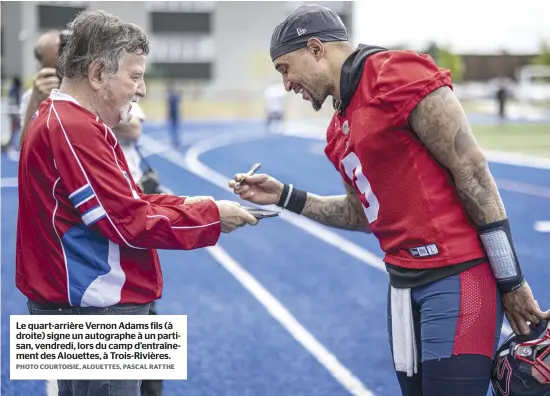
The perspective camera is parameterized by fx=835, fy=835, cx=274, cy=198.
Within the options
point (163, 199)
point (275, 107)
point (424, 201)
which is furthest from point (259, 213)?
point (275, 107)

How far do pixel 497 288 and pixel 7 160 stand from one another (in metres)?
18.7

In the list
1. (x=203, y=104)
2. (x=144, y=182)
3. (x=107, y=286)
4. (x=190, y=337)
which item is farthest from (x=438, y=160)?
(x=203, y=104)

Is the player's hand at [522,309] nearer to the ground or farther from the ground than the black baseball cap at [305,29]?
nearer to the ground

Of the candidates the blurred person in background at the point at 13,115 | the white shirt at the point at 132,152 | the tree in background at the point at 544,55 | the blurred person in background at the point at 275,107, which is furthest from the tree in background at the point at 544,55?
the white shirt at the point at 132,152

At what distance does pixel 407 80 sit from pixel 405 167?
1.06 feet

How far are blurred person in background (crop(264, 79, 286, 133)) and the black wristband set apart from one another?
30429 mm

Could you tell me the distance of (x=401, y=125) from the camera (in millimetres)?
3004

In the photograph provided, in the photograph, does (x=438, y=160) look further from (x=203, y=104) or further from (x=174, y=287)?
(x=203, y=104)

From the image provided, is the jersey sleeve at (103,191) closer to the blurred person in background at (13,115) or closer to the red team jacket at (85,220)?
the red team jacket at (85,220)

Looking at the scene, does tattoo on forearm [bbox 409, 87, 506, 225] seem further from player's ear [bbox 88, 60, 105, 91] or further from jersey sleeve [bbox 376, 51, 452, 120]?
player's ear [bbox 88, 60, 105, 91]

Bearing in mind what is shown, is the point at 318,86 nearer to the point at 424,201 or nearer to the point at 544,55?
the point at 424,201

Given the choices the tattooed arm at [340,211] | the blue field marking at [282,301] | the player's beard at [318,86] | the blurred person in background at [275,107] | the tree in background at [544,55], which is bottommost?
the tree in background at [544,55]

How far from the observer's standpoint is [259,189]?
157 inches

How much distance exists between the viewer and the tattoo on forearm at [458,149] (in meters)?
2.97
